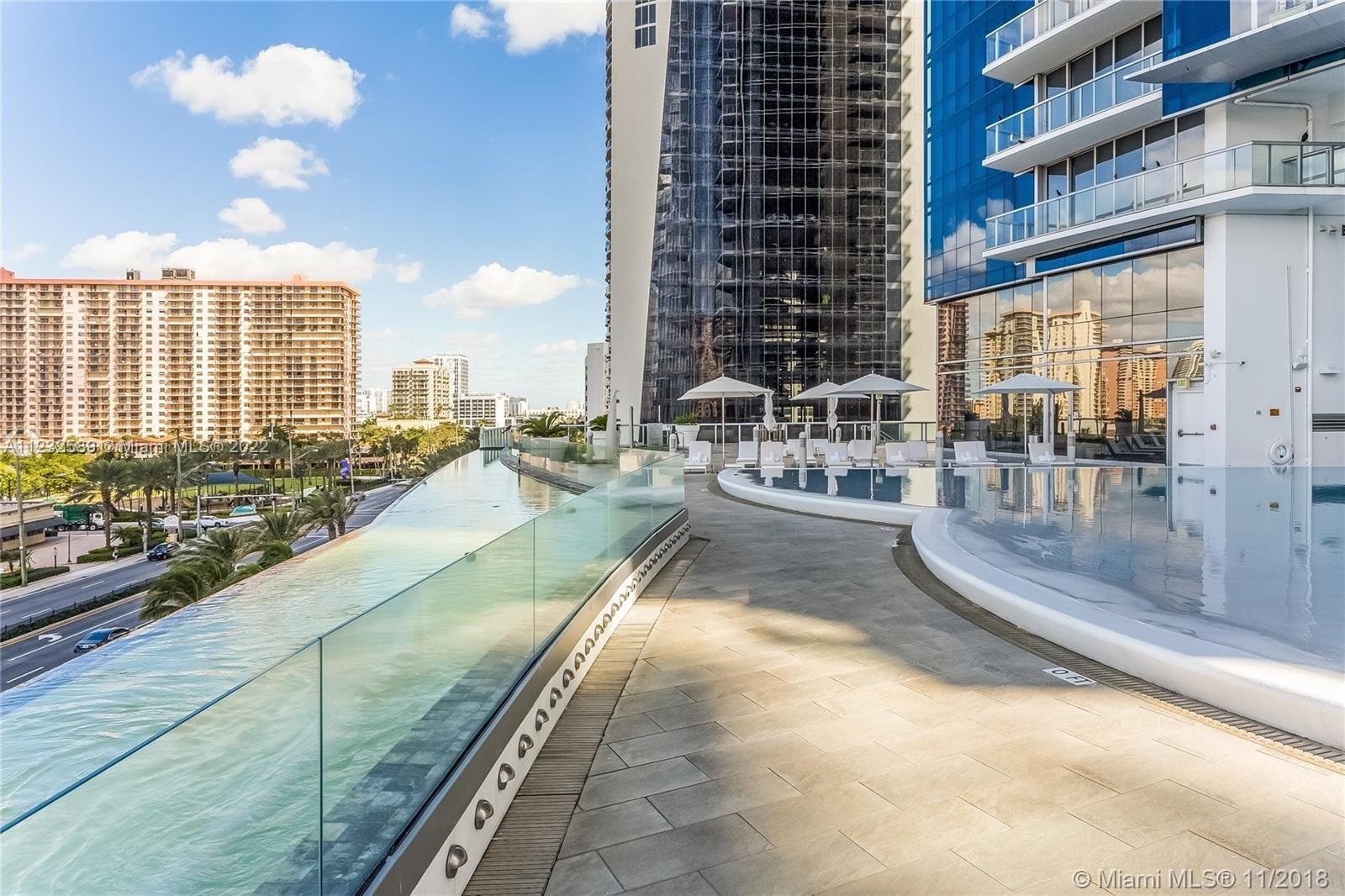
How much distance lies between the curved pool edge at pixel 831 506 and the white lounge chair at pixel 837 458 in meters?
5.01

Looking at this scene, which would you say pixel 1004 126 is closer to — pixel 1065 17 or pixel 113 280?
pixel 1065 17

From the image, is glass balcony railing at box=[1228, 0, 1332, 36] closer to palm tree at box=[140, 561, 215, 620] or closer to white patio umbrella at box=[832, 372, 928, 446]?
white patio umbrella at box=[832, 372, 928, 446]

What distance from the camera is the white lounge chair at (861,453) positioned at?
20.1 m

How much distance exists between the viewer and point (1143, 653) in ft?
14.1

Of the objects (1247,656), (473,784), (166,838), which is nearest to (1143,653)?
(1247,656)

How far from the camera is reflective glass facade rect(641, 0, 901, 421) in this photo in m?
39.8

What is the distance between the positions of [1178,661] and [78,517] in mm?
87825

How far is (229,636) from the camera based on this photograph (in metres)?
18.9

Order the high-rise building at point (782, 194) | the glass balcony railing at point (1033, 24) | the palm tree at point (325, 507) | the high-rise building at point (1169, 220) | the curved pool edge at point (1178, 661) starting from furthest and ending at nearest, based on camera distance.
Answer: the high-rise building at point (782, 194)
the palm tree at point (325, 507)
the glass balcony railing at point (1033, 24)
the high-rise building at point (1169, 220)
the curved pool edge at point (1178, 661)

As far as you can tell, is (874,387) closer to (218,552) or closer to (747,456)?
(747,456)

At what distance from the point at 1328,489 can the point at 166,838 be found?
53.7 ft

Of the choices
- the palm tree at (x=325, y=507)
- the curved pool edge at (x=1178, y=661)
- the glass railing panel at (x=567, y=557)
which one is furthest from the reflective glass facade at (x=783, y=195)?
the curved pool edge at (x=1178, y=661)

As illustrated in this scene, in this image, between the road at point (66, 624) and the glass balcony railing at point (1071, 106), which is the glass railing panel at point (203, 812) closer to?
the glass balcony railing at point (1071, 106)

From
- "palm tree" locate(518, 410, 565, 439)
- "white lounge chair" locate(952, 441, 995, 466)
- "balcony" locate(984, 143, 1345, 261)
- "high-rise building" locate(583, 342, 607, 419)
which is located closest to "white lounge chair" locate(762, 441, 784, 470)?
"white lounge chair" locate(952, 441, 995, 466)
